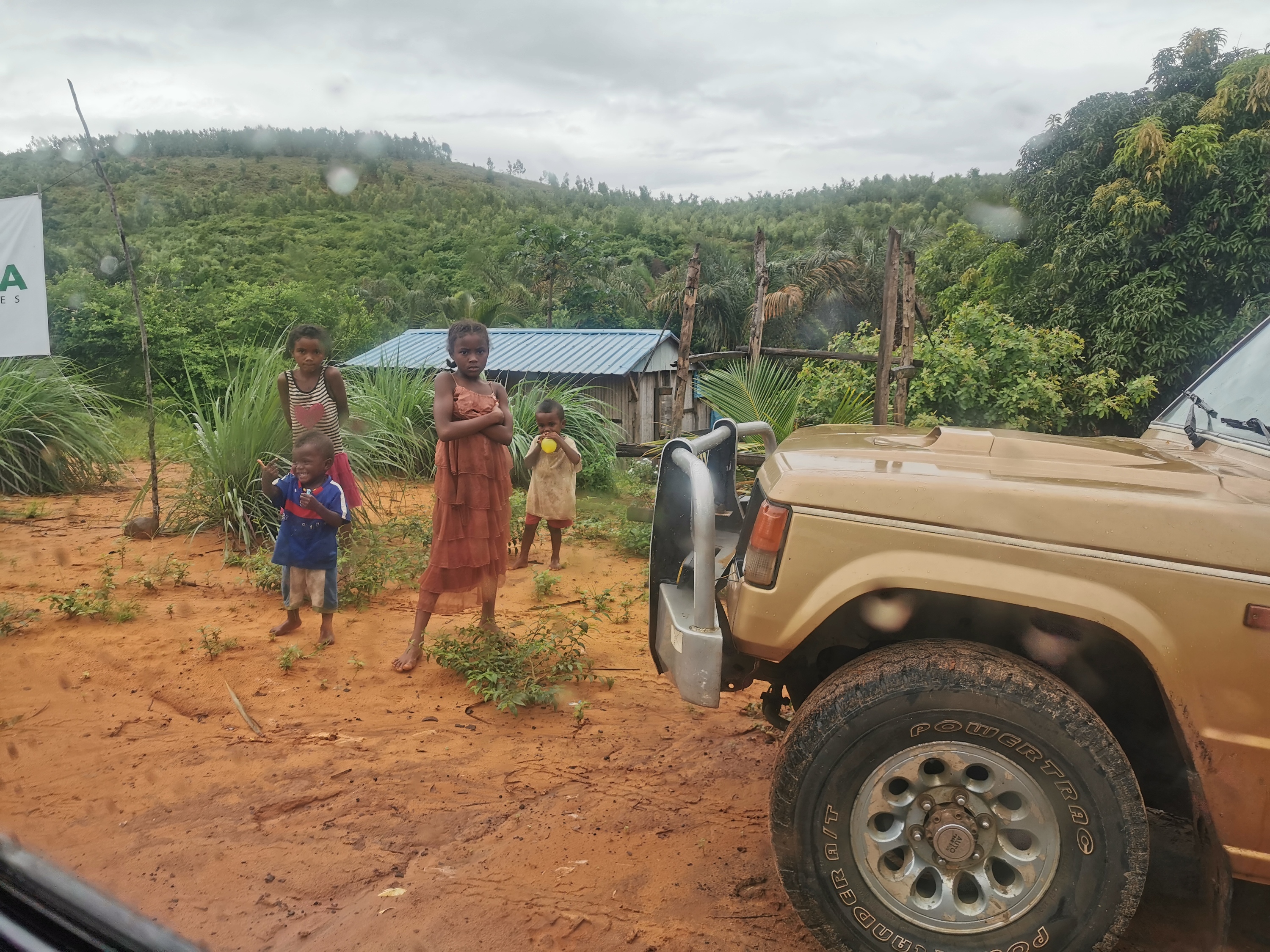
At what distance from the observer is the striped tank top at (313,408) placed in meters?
5.23

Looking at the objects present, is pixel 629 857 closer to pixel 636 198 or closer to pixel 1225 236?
pixel 1225 236

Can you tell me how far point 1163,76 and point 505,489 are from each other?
1519 cm

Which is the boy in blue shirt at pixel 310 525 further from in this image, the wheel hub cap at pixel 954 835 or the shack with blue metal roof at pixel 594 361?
the shack with blue metal roof at pixel 594 361

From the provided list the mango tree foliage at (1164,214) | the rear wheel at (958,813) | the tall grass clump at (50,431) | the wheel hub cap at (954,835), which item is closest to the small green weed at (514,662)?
the rear wheel at (958,813)

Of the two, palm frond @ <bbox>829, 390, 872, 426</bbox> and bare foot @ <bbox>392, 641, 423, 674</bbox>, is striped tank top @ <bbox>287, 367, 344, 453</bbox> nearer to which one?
bare foot @ <bbox>392, 641, 423, 674</bbox>

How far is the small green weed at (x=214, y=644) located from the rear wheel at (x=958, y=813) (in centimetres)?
350

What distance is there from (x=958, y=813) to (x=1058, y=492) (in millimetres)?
823

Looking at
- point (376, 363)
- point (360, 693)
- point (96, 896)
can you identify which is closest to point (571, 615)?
point (360, 693)

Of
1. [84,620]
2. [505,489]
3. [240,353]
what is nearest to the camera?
[505,489]

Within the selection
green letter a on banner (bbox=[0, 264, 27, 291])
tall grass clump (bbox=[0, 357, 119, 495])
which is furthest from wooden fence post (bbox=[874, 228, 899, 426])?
tall grass clump (bbox=[0, 357, 119, 495])

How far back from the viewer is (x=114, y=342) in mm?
19938

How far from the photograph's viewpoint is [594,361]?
55.5ft

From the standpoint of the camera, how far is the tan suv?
1.99m

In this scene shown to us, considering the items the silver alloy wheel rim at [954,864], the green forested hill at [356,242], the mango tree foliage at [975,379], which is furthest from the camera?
the green forested hill at [356,242]
